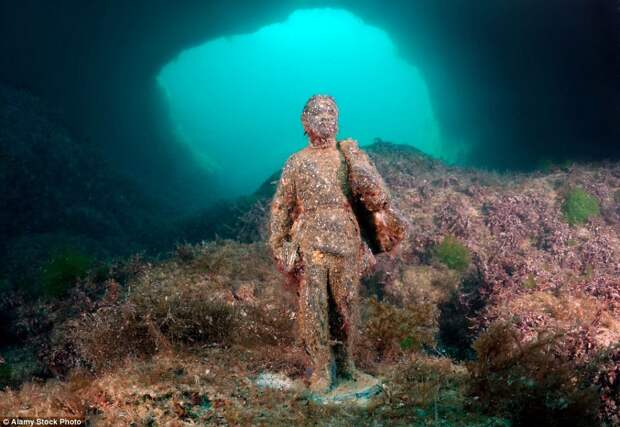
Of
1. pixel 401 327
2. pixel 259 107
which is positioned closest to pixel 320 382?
pixel 401 327

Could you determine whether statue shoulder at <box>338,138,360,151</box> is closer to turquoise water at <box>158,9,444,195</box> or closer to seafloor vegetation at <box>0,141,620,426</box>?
seafloor vegetation at <box>0,141,620,426</box>

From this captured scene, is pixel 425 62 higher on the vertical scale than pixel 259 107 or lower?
lower

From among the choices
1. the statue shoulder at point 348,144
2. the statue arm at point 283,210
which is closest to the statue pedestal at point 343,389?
the statue arm at point 283,210

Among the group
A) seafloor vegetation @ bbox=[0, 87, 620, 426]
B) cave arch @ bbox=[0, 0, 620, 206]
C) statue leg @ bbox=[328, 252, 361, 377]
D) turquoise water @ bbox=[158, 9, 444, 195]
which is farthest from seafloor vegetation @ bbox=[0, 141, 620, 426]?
turquoise water @ bbox=[158, 9, 444, 195]

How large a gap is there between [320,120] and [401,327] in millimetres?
2572

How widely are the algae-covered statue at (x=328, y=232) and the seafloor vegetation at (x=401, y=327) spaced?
16.0 inches

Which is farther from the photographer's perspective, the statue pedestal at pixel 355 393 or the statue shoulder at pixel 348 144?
the statue shoulder at pixel 348 144

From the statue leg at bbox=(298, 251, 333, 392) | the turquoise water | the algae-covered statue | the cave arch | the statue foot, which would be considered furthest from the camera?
the turquoise water

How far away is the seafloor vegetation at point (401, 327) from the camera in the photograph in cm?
277

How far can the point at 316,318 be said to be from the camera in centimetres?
358

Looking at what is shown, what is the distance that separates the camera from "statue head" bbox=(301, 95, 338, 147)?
4.01 m

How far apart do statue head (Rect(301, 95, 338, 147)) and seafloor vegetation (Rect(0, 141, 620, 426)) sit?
4.55ft

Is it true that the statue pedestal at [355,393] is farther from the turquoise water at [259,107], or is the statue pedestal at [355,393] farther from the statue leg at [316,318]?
the turquoise water at [259,107]

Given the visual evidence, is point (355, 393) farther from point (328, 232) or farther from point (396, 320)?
point (328, 232)
